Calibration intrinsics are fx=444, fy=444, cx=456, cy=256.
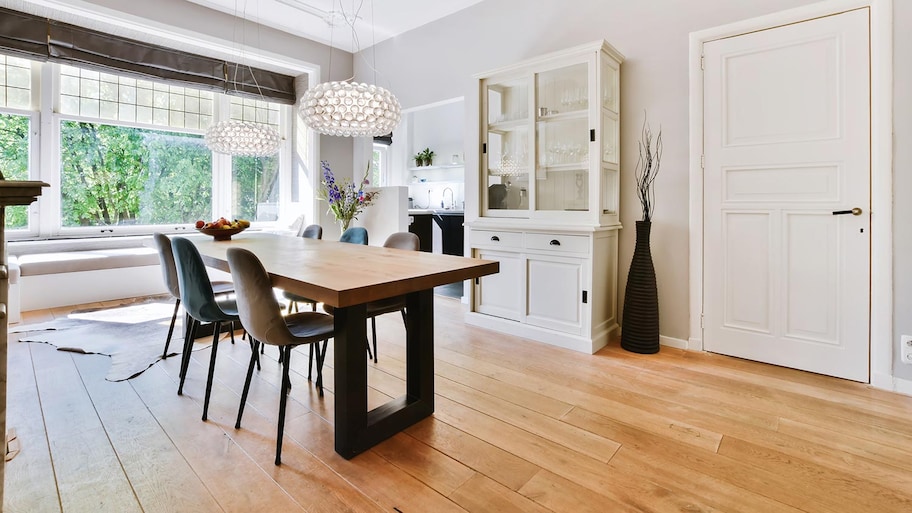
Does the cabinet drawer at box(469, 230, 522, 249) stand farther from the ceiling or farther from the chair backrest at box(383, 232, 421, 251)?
the ceiling

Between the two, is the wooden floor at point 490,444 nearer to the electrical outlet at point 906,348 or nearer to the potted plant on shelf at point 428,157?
the electrical outlet at point 906,348

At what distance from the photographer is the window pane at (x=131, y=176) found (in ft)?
15.1

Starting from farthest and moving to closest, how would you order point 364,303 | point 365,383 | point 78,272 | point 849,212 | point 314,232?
point 78,272 < point 314,232 < point 849,212 < point 365,383 < point 364,303

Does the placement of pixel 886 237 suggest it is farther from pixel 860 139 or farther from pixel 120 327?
pixel 120 327

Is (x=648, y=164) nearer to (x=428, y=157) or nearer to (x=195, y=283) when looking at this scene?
(x=195, y=283)

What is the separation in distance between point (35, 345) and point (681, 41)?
498 cm

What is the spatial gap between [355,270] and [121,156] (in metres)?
4.57

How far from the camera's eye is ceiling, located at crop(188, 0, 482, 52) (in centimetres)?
A: 447

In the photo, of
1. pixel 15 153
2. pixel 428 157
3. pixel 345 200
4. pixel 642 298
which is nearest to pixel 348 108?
pixel 642 298

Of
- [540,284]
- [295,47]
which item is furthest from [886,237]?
[295,47]

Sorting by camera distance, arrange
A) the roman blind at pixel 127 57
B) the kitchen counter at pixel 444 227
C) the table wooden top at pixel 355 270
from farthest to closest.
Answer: the kitchen counter at pixel 444 227 → the roman blind at pixel 127 57 → the table wooden top at pixel 355 270

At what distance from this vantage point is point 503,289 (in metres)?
3.64

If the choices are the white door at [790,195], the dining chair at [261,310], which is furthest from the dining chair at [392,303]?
the white door at [790,195]

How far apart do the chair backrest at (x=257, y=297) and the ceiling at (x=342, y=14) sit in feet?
12.1
